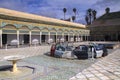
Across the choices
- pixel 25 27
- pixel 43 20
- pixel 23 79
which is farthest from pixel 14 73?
pixel 43 20

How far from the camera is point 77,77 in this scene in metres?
7.66

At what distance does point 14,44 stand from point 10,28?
2.94 meters

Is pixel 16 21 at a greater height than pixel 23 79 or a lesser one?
greater

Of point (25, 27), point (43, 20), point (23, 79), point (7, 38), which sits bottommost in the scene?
point (23, 79)

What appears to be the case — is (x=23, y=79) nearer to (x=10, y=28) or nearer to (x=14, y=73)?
(x=14, y=73)

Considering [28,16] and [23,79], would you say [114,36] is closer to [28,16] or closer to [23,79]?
[28,16]

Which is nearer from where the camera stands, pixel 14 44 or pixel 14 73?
pixel 14 73

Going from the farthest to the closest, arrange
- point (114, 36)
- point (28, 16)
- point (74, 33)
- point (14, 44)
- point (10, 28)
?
1. point (114, 36)
2. point (74, 33)
3. point (28, 16)
4. point (14, 44)
5. point (10, 28)

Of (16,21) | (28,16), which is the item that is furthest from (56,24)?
(16,21)

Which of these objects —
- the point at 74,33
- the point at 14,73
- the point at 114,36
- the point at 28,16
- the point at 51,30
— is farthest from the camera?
the point at 114,36

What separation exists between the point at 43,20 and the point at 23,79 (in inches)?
857

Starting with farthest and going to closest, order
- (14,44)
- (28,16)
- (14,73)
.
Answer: (28,16)
(14,44)
(14,73)

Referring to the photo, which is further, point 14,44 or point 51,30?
point 51,30

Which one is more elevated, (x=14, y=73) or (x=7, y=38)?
(x=7, y=38)
